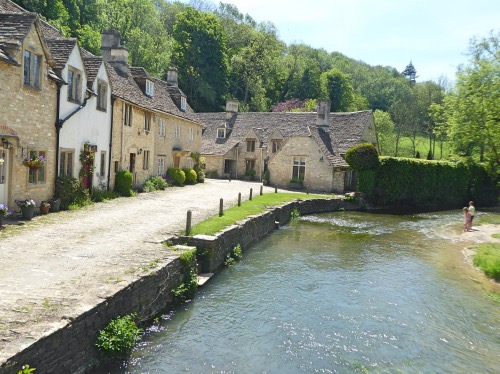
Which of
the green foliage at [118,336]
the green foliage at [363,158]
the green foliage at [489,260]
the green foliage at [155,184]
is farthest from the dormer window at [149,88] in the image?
the green foliage at [118,336]

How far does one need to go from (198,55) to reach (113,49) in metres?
37.1

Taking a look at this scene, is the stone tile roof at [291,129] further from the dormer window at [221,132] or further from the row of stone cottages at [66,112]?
the row of stone cottages at [66,112]

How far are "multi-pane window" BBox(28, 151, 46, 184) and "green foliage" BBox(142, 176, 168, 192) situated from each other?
38.0ft

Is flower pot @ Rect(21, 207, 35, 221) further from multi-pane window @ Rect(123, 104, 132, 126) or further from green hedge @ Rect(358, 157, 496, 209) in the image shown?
green hedge @ Rect(358, 157, 496, 209)

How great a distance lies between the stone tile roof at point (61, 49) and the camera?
18.8 meters

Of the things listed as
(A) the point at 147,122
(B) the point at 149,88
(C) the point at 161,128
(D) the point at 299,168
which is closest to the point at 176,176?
(C) the point at 161,128

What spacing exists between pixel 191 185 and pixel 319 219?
44.3ft

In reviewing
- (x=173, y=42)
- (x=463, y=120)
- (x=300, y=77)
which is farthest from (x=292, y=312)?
(x=300, y=77)

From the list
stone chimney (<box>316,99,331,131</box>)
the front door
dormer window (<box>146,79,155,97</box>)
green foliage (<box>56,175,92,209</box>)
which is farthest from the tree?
the front door

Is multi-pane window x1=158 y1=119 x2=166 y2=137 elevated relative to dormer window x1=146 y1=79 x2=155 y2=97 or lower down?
lower down

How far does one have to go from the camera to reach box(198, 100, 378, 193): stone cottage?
40.2 meters

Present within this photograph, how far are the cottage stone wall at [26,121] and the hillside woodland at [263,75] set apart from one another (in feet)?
99.2

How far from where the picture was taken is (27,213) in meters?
15.5

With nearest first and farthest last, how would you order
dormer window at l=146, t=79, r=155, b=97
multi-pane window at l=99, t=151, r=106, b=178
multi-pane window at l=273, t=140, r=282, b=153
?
multi-pane window at l=99, t=151, r=106, b=178 < dormer window at l=146, t=79, r=155, b=97 < multi-pane window at l=273, t=140, r=282, b=153
